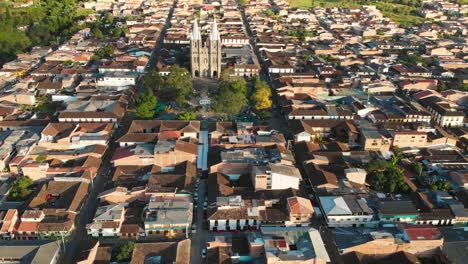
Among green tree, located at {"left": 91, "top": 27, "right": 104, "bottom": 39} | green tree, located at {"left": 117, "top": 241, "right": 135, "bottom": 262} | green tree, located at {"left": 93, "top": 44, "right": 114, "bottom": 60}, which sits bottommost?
green tree, located at {"left": 117, "top": 241, "right": 135, "bottom": 262}

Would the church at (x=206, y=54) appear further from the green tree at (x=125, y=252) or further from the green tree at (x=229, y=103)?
the green tree at (x=125, y=252)

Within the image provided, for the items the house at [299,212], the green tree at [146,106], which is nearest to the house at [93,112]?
the green tree at [146,106]

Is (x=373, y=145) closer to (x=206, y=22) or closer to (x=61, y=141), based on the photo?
(x=61, y=141)

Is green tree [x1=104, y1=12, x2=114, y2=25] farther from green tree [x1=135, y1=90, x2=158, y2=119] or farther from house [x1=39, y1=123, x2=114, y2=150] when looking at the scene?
house [x1=39, y1=123, x2=114, y2=150]

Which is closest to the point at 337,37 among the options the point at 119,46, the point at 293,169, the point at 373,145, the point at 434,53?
the point at 434,53

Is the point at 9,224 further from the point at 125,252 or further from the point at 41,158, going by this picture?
the point at 41,158

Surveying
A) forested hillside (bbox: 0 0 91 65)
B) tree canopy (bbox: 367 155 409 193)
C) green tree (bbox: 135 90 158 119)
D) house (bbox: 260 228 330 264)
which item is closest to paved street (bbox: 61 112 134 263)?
green tree (bbox: 135 90 158 119)
